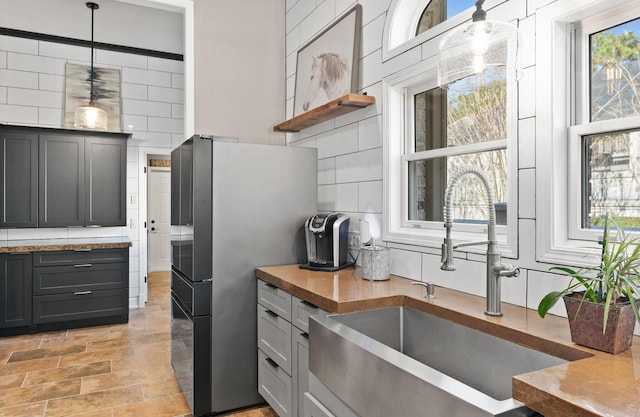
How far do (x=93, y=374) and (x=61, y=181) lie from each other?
2386 millimetres

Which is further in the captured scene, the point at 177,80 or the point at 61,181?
the point at 177,80

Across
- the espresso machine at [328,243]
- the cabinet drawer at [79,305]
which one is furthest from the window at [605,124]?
the cabinet drawer at [79,305]

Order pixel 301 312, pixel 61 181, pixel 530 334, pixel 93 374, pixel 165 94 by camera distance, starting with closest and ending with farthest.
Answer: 1. pixel 530 334
2. pixel 301 312
3. pixel 93 374
4. pixel 61 181
5. pixel 165 94

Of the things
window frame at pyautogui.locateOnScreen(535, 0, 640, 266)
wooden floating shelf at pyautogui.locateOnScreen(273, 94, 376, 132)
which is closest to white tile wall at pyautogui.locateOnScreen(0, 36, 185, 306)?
wooden floating shelf at pyautogui.locateOnScreen(273, 94, 376, 132)

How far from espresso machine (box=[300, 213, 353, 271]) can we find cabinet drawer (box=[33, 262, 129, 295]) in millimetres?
2926

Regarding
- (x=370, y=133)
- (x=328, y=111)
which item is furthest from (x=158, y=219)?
(x=370, y=133)

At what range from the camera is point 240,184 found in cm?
268

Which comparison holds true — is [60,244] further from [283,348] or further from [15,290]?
[283,348]

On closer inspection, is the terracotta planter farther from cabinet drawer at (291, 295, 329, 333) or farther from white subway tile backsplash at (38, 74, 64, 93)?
white subway tile backsplash at (38, 74, 64, 93)

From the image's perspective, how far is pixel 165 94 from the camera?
5555mm

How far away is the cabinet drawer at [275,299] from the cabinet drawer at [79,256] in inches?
106

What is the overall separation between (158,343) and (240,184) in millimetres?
2237

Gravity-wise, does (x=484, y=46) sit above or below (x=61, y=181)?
above

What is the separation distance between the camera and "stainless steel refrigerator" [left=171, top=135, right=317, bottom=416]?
2570mm
